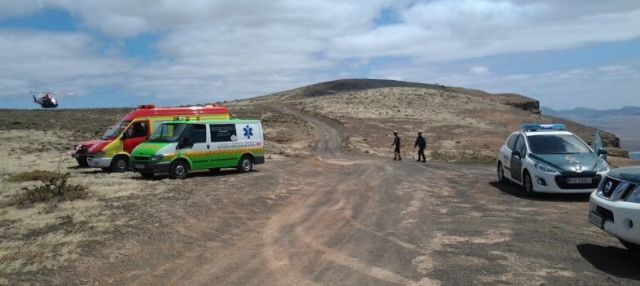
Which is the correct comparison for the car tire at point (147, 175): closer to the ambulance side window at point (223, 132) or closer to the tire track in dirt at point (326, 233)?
the ambulance side window at point (223, 132)

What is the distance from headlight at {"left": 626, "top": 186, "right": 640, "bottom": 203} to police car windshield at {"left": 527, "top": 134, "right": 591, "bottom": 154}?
7.12 m

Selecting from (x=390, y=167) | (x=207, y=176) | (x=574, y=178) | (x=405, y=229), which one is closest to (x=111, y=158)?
(x=207, y=176)

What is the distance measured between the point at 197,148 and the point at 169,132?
3.49ft

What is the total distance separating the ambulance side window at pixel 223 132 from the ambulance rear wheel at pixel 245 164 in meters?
0.82

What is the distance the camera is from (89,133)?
3759 cm

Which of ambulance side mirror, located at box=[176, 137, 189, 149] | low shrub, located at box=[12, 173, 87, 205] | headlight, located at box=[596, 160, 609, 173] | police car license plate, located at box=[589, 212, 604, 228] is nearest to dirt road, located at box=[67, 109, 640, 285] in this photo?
police car license plate, located at box=[589, 212, 604, 228]

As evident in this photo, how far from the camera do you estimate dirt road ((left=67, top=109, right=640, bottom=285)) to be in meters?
6.74

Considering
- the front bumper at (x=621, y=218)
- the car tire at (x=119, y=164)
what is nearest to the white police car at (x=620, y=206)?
the front bumper at (x=621, y=218)

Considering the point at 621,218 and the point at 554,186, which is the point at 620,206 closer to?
the point at 621,218

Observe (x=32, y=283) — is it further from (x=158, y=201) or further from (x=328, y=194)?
(x=328, y=194)

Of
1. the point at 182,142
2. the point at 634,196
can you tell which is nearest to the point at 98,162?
the point at 182,142

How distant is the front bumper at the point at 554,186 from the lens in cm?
1217

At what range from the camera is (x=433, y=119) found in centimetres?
5078

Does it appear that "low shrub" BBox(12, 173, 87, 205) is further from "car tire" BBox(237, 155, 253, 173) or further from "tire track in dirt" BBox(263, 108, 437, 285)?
"car tire" BBox(237, 155, 253, 173)
